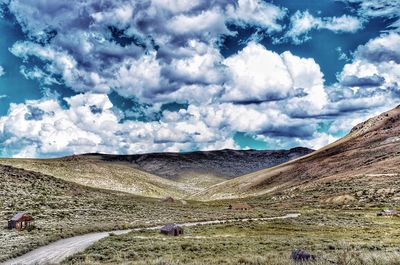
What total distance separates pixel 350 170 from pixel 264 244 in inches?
4351

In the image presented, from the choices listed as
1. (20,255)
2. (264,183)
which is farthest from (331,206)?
(264,183)

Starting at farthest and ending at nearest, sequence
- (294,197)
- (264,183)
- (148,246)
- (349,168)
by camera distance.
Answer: (264,183), (349,168), (294,197), (148,246)

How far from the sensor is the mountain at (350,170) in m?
108

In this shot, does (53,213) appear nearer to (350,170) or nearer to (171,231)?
(171,231)

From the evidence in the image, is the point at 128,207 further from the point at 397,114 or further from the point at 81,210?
the point at 397,114

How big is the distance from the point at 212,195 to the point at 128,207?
108m

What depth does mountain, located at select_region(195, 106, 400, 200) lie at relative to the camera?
108m

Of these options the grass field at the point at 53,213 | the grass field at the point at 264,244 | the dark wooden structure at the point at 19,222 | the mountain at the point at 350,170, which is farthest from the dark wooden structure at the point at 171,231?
the mountain at the point at 350,170

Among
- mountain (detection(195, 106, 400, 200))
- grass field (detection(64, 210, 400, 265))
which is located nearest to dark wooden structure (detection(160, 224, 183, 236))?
grass field (detection(64, 210, 400, 265))

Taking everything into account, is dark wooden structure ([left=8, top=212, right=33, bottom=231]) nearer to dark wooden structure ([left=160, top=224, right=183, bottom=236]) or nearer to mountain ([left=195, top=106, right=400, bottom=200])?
dark wooden structure ([left=160, top=224, right=183, bottom=236])

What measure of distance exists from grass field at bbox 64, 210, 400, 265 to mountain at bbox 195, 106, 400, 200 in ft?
132

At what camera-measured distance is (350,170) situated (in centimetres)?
13762

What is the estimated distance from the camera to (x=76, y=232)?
160ft

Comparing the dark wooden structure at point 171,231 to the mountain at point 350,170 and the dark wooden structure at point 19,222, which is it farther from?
the mountain at point 350,170
